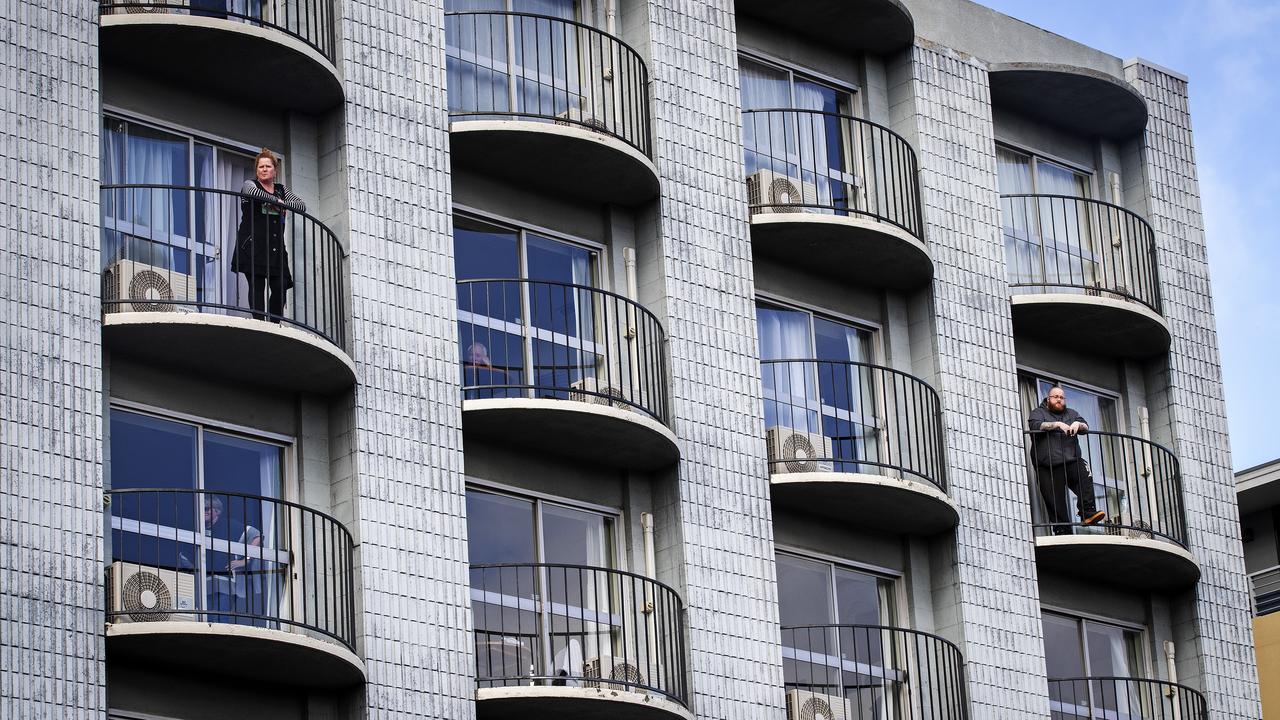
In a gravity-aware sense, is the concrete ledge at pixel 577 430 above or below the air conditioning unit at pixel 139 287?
below

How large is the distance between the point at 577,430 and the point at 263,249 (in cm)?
456

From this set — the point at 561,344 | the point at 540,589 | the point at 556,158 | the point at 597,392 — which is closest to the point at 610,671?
the point at 540,589

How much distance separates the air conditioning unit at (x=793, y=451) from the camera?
3234 centimetres

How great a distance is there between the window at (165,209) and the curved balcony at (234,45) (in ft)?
2.48

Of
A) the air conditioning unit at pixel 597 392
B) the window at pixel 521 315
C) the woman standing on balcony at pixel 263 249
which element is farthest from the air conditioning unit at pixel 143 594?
the air conditioning unit at pixel 597 392

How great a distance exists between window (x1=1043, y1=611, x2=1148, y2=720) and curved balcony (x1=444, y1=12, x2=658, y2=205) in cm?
880

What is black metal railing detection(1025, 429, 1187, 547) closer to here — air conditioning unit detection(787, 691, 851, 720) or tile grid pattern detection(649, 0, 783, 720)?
air conditioning unit detection(787, 691, 851, 720)

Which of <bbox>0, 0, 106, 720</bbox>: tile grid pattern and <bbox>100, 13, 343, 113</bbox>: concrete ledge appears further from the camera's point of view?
<bbox>100, 13, 343, 113</bbox>: concrete ledge

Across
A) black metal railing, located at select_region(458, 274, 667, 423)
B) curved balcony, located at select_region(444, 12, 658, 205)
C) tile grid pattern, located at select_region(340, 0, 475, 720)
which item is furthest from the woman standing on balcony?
curved balcony, located at select_region(444, 12, 658, 205)

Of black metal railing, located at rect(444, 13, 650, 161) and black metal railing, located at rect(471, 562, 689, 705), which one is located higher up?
black metal railing, located at rect(444, 13, 650, 161)

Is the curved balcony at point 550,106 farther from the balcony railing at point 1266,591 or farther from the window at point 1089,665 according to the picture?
the balcony railing at point 1266,591

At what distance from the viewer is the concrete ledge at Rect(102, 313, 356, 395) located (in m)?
26.3

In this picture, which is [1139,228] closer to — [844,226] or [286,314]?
[844,226]

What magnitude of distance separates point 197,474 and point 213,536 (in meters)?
0.87
